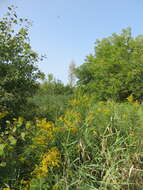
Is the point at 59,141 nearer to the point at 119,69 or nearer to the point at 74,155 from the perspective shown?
the point at 74,155

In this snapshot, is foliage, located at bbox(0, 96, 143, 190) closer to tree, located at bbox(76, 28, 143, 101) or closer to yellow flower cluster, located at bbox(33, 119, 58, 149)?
yellow flower cluster, located at bbox(33, 119, 58, 149)

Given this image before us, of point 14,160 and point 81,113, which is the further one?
point 81,113

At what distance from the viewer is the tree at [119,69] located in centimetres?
1439

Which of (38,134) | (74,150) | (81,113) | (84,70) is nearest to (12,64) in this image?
(81,113)

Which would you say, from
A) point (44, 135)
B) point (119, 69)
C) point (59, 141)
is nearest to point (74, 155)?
point (59, 141)

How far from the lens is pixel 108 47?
669 inches

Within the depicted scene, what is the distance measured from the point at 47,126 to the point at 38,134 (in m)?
0.15

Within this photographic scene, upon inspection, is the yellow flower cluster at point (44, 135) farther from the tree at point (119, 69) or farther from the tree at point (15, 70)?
the tree at point (119, 69)

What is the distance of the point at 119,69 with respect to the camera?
15.4 meters

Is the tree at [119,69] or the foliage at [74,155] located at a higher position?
the tree at [119,69]

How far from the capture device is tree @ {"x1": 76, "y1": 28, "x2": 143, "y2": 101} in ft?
47.2

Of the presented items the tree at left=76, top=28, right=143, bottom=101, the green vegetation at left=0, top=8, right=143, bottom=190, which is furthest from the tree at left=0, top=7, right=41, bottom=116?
the tree at left=76, top=28, right=143, bottom=101

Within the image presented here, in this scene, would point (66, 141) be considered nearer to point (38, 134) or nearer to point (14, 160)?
point (38, 134)

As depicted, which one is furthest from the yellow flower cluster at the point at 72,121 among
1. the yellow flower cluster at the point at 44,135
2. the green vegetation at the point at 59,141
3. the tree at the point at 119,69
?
the tree at the point at 119,69
